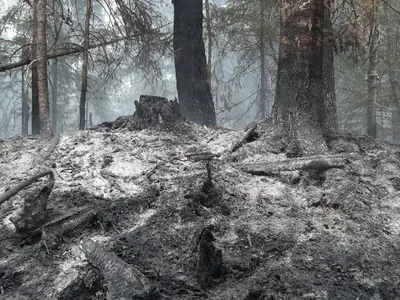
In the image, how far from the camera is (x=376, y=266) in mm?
2758

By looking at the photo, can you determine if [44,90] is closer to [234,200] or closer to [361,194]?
[234,200]

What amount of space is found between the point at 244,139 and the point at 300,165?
94 cm

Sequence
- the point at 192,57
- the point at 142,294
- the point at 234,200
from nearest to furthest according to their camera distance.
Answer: the point at 142,294
the point at 234,200
the point at 192,57

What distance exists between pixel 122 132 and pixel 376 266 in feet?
11.9

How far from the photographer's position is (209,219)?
3285mm

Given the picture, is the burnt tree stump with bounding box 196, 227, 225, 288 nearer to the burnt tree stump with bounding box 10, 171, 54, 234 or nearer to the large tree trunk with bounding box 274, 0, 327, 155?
the burnt tree stump with bounding box 10, 171, 54, 234

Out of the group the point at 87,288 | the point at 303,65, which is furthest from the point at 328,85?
the point at 87,288

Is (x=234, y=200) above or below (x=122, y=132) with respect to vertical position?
below

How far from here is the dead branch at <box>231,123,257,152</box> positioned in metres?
4.65

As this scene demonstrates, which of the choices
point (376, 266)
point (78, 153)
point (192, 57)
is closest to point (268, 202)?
point (376, 266)

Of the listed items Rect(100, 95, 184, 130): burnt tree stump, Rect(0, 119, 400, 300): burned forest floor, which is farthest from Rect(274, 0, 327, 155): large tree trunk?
Rect(100, 95, 184, 130): burnt tree stump

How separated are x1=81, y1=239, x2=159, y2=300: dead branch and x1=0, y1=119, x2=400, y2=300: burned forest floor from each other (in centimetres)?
8

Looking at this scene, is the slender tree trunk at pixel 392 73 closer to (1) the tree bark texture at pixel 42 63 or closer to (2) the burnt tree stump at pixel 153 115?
(2) the burnt tree stump at pixel 153 115

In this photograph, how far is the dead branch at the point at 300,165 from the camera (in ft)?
13.2
